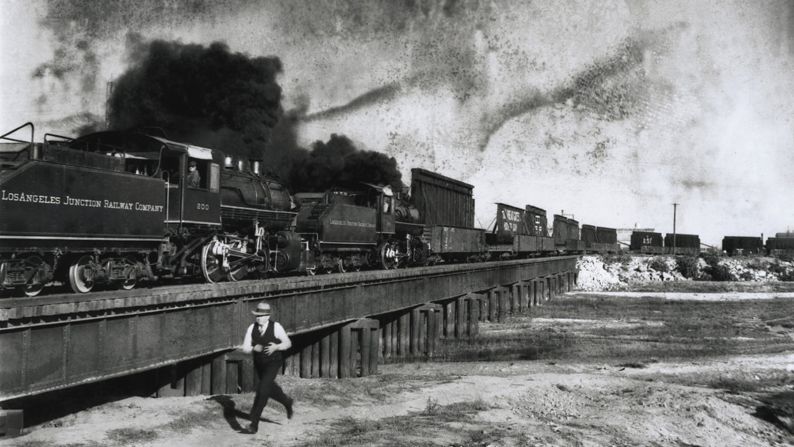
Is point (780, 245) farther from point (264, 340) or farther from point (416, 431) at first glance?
point (264, 340)

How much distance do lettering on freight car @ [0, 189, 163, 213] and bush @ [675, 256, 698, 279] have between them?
5649 cm

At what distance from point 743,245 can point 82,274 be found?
84.1 meters

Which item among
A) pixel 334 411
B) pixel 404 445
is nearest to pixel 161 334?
pixel 334 411

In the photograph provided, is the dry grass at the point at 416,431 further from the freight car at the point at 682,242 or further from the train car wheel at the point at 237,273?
the freight car at the point at 682,242

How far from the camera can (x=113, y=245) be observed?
11.6 meters

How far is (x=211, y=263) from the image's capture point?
48.0 feet

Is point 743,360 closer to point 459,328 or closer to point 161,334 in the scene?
point 459,328

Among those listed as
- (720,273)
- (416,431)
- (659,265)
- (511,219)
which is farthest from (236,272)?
(720,273)

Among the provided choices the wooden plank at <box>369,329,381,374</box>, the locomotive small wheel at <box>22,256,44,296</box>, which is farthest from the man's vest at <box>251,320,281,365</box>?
the wooden plank at <box>369,329,381,374</box>

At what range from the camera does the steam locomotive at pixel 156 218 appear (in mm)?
10086

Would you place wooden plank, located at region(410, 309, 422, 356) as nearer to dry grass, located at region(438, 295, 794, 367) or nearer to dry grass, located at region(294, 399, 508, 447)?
dry grass, located at region(438, 295, 794, 367)

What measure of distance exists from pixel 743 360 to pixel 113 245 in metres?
18.0

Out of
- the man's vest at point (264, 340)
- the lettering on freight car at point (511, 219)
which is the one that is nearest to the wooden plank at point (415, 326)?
the man's vest at point (264, 340)

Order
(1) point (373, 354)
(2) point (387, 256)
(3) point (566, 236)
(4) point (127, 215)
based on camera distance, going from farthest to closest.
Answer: (3) point (566, 236) → (2) point (387, 256) → (1) point (373, 354) → (4) point (127, 215)
